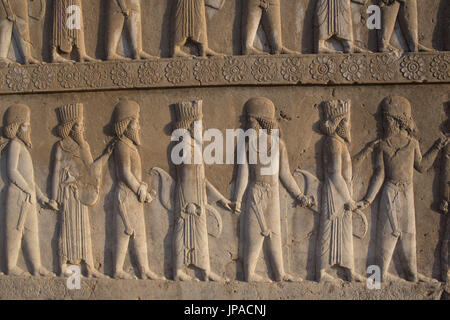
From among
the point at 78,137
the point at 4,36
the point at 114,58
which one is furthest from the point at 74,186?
the point at 4,36

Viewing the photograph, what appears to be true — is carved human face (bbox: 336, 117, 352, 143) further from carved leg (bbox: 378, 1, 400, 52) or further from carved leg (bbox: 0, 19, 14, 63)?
carved leg (bbox: 0, 19, 14, 63)

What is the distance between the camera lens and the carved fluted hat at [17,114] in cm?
484

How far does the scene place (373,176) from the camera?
4.65 m

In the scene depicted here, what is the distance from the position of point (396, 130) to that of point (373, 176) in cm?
48

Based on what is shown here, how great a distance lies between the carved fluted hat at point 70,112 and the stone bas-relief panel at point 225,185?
0.03 ft

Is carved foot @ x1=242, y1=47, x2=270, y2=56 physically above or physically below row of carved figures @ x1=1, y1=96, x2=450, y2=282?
above

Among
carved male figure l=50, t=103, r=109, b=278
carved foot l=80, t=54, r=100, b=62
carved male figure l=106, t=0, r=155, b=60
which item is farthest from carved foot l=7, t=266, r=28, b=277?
carved male figure l=106, t=0, r=155, b=60

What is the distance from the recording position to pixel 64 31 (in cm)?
486

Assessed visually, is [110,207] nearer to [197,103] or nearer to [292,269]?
[197,103]

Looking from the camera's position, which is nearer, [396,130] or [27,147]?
[396,130]

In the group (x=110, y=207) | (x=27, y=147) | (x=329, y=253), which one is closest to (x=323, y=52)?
(x=329, y=253)

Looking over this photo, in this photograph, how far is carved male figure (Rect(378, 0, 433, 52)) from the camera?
183 inches

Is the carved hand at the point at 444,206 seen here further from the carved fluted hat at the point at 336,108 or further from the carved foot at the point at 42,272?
the carved foot at the point at 42,272

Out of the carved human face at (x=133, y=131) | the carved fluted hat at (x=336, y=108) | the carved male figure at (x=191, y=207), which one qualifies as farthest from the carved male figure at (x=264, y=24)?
the carved human face at (x=133, y=131)
